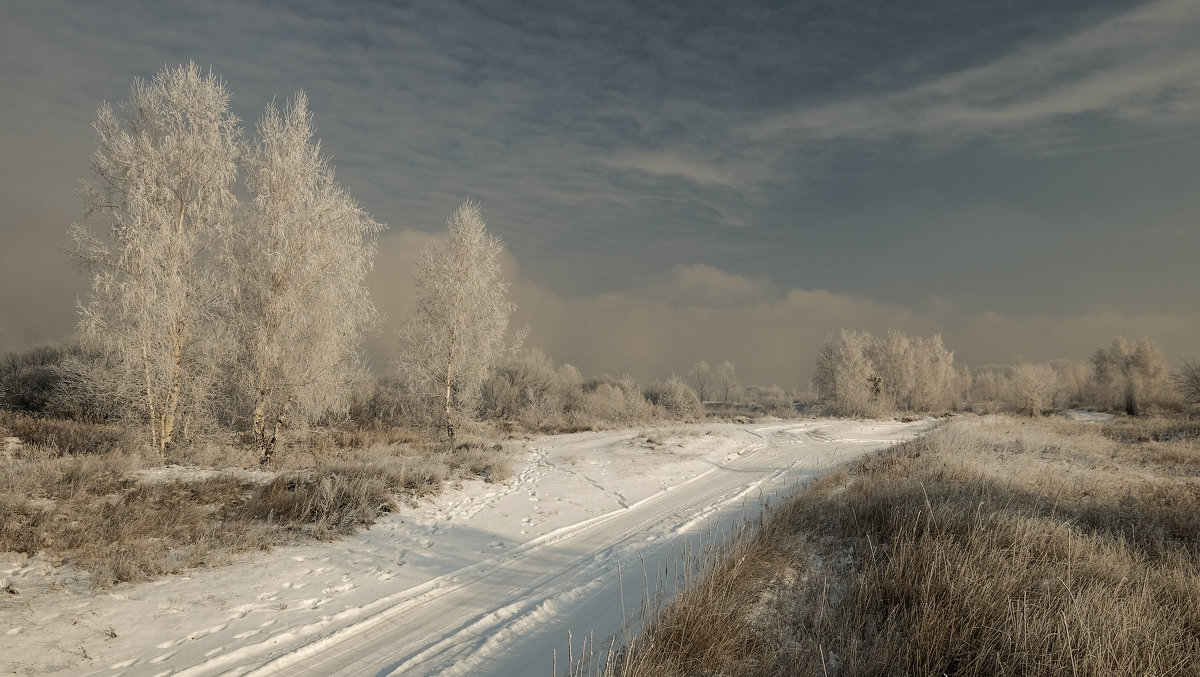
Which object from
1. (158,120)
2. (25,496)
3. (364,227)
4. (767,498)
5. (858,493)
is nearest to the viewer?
(25,496)

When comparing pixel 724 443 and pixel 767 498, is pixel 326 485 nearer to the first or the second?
pixel 767 498

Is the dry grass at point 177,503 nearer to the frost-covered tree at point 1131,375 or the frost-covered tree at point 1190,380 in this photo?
the frost-covered tree at point 1190,380

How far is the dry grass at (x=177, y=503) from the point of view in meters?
6.55

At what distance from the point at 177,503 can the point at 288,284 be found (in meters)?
7.54

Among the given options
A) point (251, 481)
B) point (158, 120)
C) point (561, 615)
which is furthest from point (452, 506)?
point (158, 120)

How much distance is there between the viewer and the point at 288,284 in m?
14.5

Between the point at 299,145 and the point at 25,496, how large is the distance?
10780 millimetres

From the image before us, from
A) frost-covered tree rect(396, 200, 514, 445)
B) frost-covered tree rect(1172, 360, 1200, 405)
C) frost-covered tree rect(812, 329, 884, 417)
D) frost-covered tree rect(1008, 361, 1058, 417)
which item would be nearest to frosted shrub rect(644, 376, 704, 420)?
frost-covered tree rect(812, 329, 884, 417)

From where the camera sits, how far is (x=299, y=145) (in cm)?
1517

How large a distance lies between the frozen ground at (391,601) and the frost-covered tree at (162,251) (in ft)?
30.1

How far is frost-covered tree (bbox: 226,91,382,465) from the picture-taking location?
47.2 ft

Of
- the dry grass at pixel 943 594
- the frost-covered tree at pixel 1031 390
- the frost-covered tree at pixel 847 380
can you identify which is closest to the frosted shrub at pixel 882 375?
the frost-covered tree at pixel 847 380

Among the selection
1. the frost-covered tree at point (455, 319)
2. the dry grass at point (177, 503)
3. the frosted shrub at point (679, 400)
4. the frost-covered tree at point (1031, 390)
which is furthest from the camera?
the frost-covered tree at point (1031, 390)

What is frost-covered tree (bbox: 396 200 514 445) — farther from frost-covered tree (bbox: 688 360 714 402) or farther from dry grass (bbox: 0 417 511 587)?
frost-covered tree (bbox: 688 360 714 402)
